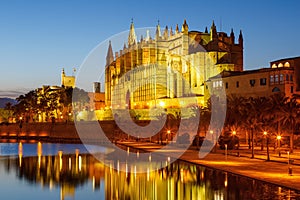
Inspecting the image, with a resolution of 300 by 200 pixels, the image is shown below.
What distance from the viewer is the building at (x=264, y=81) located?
60.0m

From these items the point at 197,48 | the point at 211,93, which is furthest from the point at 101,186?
the point at 197,48

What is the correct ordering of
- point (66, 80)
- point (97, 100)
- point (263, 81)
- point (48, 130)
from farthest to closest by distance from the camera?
point (66, 80), point (97, 100), point (48, 130), point (263, 81)

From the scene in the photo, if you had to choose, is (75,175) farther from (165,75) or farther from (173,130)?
(165,75)

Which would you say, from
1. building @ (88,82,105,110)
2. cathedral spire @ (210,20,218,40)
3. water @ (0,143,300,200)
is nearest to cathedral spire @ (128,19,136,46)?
building @ (88,82,105,110)

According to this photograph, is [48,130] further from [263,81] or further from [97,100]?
[263,81]

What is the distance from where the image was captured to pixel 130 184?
25.5 m

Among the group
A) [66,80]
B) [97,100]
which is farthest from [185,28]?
[66,80]

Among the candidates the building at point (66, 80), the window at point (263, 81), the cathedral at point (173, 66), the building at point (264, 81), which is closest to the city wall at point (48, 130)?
the cathedral at point (173, 66)

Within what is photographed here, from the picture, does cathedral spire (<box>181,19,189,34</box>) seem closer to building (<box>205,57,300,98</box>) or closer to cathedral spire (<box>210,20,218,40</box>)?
cathedral spire (<box>210,20,218,40</box>)

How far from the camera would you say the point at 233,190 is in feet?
71.3

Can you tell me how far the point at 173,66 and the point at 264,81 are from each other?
26741 millimetres

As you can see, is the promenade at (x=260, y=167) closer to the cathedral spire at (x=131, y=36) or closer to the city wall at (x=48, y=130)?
the city wall at (x=48, y=130)

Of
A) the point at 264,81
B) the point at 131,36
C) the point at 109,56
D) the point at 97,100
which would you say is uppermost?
the point at 131,36

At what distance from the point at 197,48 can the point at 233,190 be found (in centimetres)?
6350
